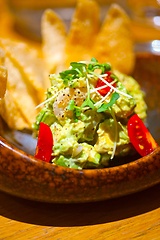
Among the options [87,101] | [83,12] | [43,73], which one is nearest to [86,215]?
[87,101]

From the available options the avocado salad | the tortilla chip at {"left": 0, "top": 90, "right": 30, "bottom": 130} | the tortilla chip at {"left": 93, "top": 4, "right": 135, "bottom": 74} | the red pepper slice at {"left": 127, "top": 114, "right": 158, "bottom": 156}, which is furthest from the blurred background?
the red pepper slice at {"left": 127, "top": 114, "right": 158, "bottom": 156}

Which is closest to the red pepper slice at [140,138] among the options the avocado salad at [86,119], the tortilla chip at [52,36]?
the avocado salad at [86,119]

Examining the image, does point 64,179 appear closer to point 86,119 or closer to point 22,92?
point 86,119

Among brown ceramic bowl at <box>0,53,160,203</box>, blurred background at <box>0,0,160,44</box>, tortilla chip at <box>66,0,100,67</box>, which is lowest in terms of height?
brown ceramic bowl at <box>0,53,160,203</box>

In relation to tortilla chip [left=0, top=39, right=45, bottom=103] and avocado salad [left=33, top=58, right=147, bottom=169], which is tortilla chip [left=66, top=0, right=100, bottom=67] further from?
avocado salad [left=33, top=58, right=147, bottom=169]

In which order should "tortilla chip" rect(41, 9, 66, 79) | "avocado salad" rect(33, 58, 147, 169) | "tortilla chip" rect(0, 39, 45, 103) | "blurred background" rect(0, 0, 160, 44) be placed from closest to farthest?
"avocado salad" rect(33, 58, 147, 169)
"tortilla chip" rect(0, 39, 45, 103)
"tortilla chip" rect(41, 9, 66, 79)
"blurred background" rect(0, 0, 160, 44)

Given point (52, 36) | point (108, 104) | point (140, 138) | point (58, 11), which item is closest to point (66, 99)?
point (108, 104)
